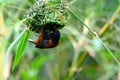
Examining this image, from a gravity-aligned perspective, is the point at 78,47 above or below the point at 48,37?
below

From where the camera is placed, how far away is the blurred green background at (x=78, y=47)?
11.6 feet

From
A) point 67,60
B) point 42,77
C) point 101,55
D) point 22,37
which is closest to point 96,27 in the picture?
point 101,55

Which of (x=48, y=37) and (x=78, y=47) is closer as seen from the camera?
(x=48, y=37)

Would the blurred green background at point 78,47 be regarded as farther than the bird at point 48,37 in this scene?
Yes

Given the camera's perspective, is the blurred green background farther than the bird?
Yes

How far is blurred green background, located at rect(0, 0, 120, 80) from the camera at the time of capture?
11.6 feet

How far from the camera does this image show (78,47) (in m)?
3.68

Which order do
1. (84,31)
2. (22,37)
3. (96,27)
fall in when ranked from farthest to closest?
(96,27) < (84,31) < (22,37)

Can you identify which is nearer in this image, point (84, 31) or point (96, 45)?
point (96, 45)

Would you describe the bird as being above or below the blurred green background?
above

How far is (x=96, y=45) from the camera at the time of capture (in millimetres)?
3381

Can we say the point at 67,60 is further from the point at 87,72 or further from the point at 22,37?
the point at 22,37

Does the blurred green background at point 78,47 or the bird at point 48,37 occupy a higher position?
the bird at point 48,37

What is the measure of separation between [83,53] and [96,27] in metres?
0.27
